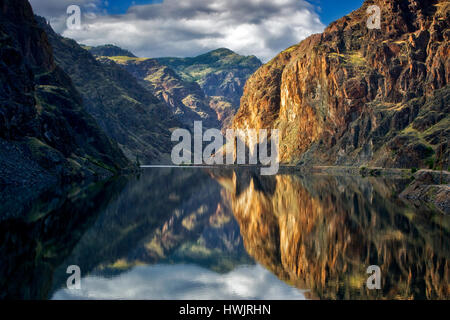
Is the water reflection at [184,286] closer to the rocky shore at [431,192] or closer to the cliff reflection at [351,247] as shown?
the cliff reflection at [351,247]

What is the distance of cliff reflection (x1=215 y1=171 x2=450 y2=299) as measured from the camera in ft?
75.8

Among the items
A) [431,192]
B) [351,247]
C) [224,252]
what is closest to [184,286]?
[224,252]

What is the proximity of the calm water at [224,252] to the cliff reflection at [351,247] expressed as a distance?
79mm

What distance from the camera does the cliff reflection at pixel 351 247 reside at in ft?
75.8

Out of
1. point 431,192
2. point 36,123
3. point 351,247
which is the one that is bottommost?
point 351,247

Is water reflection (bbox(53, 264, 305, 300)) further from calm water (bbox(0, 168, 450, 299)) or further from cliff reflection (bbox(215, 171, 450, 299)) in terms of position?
cliff reflection (bbox(215, 171, 450, 299))

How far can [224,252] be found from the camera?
3566 cm

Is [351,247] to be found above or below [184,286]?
above

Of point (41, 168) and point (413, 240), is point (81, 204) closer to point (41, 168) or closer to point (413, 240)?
point (413, 240)

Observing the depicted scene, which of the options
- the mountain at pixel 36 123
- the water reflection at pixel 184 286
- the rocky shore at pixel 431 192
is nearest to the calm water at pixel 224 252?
the water reflection at pixel 184 286

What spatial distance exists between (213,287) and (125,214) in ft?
112

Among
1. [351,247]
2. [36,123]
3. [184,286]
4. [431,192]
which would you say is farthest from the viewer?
[36,123]

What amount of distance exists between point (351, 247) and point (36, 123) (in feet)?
354

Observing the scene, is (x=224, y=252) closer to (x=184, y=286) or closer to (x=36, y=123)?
(x=184, y=286)
